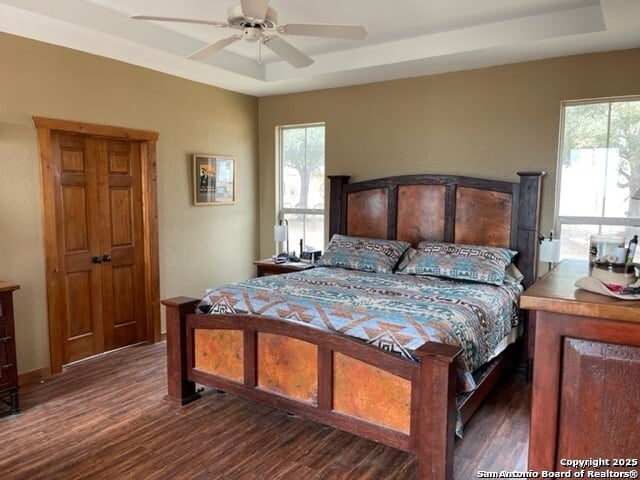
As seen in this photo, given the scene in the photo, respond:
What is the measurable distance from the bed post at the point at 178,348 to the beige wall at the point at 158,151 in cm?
124

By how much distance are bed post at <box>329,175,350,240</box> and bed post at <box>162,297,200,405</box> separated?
2.22m

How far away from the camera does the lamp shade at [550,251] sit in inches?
151

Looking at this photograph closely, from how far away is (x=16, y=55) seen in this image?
349cm

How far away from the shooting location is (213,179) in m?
5.18

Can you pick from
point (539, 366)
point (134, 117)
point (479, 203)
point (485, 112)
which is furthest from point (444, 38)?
point (539, 366)

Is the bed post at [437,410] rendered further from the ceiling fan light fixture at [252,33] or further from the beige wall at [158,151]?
the beige wall at [158,151]

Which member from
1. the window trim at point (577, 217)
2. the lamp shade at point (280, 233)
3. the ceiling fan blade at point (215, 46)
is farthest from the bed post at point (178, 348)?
the window trim at point (577, 217)

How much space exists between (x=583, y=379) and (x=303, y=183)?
4334mm

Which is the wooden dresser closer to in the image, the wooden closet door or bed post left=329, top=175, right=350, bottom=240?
bed post left=329, top=175, right=350, bottom=240

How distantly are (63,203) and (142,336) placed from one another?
1501mm

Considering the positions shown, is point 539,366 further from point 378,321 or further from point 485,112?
point 485,112

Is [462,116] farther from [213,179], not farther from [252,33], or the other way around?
[213,179]

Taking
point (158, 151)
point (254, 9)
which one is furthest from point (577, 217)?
point (158, 151)

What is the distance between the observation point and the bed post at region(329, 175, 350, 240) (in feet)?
16.8
